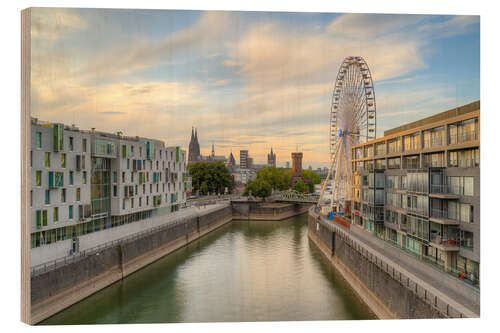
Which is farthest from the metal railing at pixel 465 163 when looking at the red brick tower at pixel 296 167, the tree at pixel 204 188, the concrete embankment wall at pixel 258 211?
the red brick tower at pixel 296 167

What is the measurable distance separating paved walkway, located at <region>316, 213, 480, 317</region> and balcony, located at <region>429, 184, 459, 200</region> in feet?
8.92

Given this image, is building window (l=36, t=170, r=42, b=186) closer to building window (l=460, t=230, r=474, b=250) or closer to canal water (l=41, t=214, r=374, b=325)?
canal water (l=41, t=214, r=374, b=325)

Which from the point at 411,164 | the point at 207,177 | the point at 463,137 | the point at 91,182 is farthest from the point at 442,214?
the point at 207,177

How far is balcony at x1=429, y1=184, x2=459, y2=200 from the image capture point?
1431 centimetres

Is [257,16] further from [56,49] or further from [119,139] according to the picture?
[119,139]

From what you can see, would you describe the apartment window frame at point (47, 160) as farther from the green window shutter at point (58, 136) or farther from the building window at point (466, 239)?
the building window at point (466, 239)

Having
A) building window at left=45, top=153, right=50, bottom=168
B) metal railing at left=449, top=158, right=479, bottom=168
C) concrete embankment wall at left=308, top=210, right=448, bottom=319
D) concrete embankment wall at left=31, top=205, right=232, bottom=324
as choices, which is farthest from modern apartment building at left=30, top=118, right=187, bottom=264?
metal railing at left=449, top=158, right=479, bottom=168

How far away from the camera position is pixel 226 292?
60.2ft

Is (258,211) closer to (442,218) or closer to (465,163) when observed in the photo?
(442,218)

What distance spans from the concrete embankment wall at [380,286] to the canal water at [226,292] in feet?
2.28

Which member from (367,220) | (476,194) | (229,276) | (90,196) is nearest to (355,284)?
(367,220)

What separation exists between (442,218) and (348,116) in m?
19.4

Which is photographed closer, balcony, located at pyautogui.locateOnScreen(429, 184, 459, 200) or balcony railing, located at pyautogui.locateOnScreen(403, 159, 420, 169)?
balcony, located at pyautogui.locateOnScreen(429, 184, 459, 200)

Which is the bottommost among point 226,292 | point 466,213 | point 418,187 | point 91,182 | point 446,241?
point 226,292
